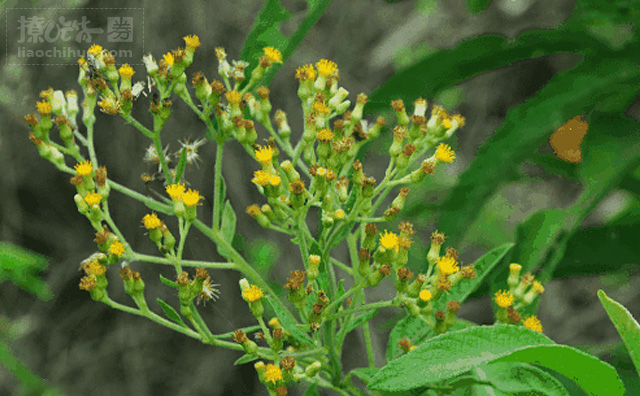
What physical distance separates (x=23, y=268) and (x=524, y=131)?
2.52 meters

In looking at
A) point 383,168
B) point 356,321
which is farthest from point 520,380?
point 383,168

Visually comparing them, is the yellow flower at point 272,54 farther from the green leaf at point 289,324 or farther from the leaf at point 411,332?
the leaf at point 411,332

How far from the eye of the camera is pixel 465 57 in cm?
247

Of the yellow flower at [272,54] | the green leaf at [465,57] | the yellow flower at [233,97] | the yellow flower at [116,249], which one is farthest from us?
the green leaf at [465,57]

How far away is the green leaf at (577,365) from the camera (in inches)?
43.6

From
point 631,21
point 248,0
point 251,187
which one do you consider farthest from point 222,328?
point 631,21

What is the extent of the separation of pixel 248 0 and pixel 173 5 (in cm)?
54

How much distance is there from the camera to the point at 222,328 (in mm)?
3330

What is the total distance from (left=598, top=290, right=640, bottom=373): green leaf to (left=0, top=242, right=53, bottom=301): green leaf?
2793 millimetres

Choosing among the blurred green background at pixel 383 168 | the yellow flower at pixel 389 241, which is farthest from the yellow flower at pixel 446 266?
the blurred green background at pixel 383 168

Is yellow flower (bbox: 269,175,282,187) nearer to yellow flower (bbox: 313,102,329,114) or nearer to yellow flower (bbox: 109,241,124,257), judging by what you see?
yellow flower (bbox: 313,102,329,114)

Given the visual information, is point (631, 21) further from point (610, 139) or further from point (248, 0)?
point (248, 0)

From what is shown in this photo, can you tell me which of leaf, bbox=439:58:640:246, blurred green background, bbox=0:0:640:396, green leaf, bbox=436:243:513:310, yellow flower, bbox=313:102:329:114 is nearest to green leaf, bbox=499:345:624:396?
green leaf, bbox=436:243:513:310

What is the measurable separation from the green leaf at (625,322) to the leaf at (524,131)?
1.05 m
